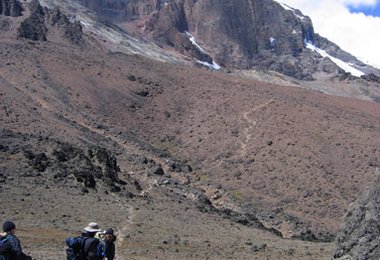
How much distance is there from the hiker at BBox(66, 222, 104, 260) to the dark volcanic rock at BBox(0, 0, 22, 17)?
76732mm

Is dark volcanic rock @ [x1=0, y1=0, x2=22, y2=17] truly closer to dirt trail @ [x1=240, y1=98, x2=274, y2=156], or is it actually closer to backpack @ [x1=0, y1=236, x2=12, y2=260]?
dirt trail @ [x1=240, y1=98, x2=274, y2=156]

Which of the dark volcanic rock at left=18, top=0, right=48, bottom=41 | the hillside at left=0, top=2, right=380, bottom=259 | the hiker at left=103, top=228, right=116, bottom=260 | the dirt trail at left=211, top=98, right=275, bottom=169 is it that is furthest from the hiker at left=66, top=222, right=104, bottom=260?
the dark volcanic rock at left=18, top=0, right=48, bottom=41

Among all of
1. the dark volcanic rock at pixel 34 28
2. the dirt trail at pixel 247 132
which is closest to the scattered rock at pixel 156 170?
the dirt trail at pixel 247 132

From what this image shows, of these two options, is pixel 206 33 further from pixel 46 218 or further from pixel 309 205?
pixel 46 218

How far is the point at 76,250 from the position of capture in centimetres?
1178

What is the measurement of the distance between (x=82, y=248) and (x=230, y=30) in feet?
516

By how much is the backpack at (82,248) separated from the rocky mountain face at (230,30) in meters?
135

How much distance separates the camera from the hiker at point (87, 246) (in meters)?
11.7

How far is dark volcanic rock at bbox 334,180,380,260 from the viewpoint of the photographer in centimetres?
1488

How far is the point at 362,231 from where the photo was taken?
15.4 m

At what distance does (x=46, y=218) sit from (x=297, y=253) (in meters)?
10.6

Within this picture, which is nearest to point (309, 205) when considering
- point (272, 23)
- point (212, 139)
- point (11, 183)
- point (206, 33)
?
point (212, 139)

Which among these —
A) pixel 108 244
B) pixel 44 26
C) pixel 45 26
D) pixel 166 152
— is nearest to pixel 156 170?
pixel 166 152

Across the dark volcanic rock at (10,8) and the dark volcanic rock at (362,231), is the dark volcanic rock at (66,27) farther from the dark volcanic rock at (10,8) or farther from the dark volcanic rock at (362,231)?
the dark volcanic rock at (362,231)
